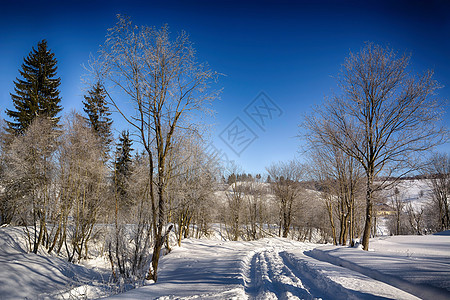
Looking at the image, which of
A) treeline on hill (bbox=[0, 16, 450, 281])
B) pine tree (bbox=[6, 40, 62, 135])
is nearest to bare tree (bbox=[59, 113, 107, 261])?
treeline on hill (bbox=[0, 16, 450, 281])

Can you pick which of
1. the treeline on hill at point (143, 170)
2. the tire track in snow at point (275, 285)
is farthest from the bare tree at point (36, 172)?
the tire track in snow at point (275, 285)

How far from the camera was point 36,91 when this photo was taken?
23.7 meters

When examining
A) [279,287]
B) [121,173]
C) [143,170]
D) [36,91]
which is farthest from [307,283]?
[36,91]

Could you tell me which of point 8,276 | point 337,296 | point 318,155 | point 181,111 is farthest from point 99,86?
point 318,155

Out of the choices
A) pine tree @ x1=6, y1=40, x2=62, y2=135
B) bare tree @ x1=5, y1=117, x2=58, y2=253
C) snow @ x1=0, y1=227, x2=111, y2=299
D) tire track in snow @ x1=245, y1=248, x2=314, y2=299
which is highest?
pine tree @ x1=6, y1=40, x2=62, y2=135

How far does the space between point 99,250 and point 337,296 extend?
20225 mm

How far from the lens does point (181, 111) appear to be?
648cm

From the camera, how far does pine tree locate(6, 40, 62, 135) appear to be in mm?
22422

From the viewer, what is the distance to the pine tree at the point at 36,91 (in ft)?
73.6

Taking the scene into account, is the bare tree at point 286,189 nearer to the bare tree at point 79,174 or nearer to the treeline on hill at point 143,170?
the treeline on hill at point 143,170

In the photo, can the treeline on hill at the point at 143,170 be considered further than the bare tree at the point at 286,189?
No

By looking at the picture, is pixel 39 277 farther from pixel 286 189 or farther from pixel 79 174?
pixel 286 189

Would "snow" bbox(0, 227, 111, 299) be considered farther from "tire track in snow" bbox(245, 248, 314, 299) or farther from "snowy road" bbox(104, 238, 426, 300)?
"tire track in snow" bbox(245, 248, 314, 299)

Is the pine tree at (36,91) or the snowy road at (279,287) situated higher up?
the pine tree at (36,91)
